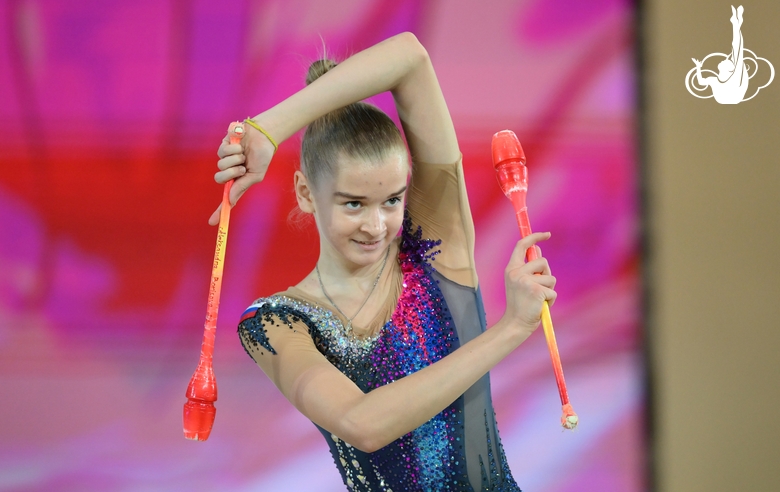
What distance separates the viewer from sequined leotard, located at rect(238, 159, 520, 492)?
110cm

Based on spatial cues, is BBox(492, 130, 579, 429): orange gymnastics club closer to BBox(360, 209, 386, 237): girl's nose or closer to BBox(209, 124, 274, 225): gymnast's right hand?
BBox(360, 209, 386, 237): girl's nose

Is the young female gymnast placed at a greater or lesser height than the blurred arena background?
lesser

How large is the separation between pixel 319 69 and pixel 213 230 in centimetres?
95

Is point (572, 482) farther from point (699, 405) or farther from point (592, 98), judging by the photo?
point (592, 98)

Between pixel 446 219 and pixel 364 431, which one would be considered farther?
pixel 446 219

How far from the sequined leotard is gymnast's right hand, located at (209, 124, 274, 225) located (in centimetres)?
23

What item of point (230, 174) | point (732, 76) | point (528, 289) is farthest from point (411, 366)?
point (732, 76)

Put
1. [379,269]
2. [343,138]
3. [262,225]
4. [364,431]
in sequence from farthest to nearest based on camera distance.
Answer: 1. [262,225]
2. [379,269]
3. [343,138]
4. [364,431]

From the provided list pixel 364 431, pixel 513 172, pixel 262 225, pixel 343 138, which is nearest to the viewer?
pixel 364 431

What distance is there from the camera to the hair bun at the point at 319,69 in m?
1.12

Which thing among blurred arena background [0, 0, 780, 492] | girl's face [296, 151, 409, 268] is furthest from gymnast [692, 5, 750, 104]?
girl's face [296, 151, 409, 268]

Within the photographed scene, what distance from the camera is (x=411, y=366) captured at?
1.12 metres

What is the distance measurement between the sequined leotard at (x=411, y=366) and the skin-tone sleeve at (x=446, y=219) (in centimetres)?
2

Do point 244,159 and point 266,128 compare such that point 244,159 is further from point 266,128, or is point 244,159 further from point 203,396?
point 203,396
